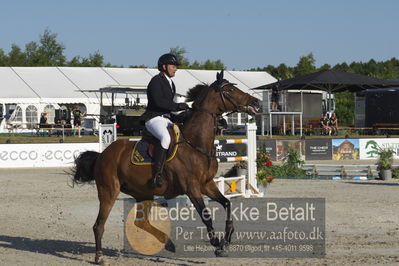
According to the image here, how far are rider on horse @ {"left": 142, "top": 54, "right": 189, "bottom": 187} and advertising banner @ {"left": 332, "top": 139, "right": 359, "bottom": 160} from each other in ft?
76.5

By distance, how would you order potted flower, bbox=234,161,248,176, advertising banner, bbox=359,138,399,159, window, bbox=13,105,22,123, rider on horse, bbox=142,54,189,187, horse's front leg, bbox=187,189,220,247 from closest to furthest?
horse's front leg, bbox=187,189,220,247 → rider on horse, bbox=142,54,189,187 → potted flower, bbox=234,161,248,176 → advertising banner, bbox=359,138,399,159 → window, bbox=13,105,22,123

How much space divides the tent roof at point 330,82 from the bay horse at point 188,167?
30.0 m

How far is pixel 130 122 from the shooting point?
35750 millimetres

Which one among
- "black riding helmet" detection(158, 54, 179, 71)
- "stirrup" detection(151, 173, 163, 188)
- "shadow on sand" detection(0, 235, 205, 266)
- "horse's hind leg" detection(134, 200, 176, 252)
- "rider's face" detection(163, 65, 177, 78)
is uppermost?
"black riding helmet" detection(158, 54, 179, 71)

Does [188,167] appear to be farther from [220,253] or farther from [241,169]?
[241,169]

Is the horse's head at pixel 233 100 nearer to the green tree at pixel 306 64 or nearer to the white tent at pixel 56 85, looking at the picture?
the white tent at pixel 56 85

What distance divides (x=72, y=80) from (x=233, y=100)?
3724 cm

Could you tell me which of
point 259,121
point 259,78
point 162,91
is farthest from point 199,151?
point 259,78

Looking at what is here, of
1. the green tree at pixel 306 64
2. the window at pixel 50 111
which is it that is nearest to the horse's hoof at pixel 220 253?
the window at pixel 50 111

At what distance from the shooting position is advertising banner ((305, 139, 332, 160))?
31766mm

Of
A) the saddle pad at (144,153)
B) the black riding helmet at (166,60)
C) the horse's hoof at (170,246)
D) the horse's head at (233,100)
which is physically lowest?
the horse's hoof at (170,246)

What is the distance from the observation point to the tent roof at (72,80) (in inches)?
1668

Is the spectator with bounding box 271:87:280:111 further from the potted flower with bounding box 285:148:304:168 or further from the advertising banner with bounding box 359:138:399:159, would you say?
the potted flower with bounding box 285:148:304:168

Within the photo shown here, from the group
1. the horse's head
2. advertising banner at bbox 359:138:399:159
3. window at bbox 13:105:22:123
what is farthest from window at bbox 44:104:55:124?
the horse's head
